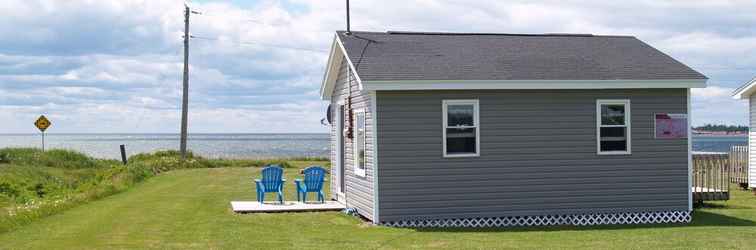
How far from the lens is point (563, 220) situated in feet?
54.2

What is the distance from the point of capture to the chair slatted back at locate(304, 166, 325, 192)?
19.3m

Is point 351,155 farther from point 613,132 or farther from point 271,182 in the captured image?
point 613,132

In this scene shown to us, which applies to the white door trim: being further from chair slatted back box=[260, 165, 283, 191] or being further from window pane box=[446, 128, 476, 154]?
window pane box=[446, 128, 476, 154]

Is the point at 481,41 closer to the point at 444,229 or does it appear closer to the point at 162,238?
the point at 444,229

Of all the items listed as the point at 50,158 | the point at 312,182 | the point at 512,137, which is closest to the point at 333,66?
the point at 312,182

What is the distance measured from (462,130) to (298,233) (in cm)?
328

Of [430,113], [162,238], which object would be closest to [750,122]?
[430,113]

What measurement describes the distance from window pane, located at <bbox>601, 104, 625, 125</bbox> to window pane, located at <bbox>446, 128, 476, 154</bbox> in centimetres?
239

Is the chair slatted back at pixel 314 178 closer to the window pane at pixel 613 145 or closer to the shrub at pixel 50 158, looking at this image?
the window pane at pixel 613 145

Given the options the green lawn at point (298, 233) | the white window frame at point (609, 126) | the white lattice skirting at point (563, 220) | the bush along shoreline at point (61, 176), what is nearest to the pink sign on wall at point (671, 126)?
the white window frame at point (609, 126)

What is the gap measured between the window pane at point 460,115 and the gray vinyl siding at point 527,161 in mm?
182

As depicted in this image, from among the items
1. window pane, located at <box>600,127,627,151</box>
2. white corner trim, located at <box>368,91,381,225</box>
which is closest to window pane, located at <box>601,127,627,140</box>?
window pane, located at <box>600,127,627,151</box>

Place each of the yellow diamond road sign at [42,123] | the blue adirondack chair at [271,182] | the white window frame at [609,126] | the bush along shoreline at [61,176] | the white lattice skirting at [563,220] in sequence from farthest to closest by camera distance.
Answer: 1. the yellow diamond road sign at [42,123]
2. the blue adirondack chair at [271,182]
3. the bush along shoreline at [61,176]
4. the white window frame at [609,126]
5. the white lattice skirting at [563,220]

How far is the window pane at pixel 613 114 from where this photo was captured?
1664 centimetres
